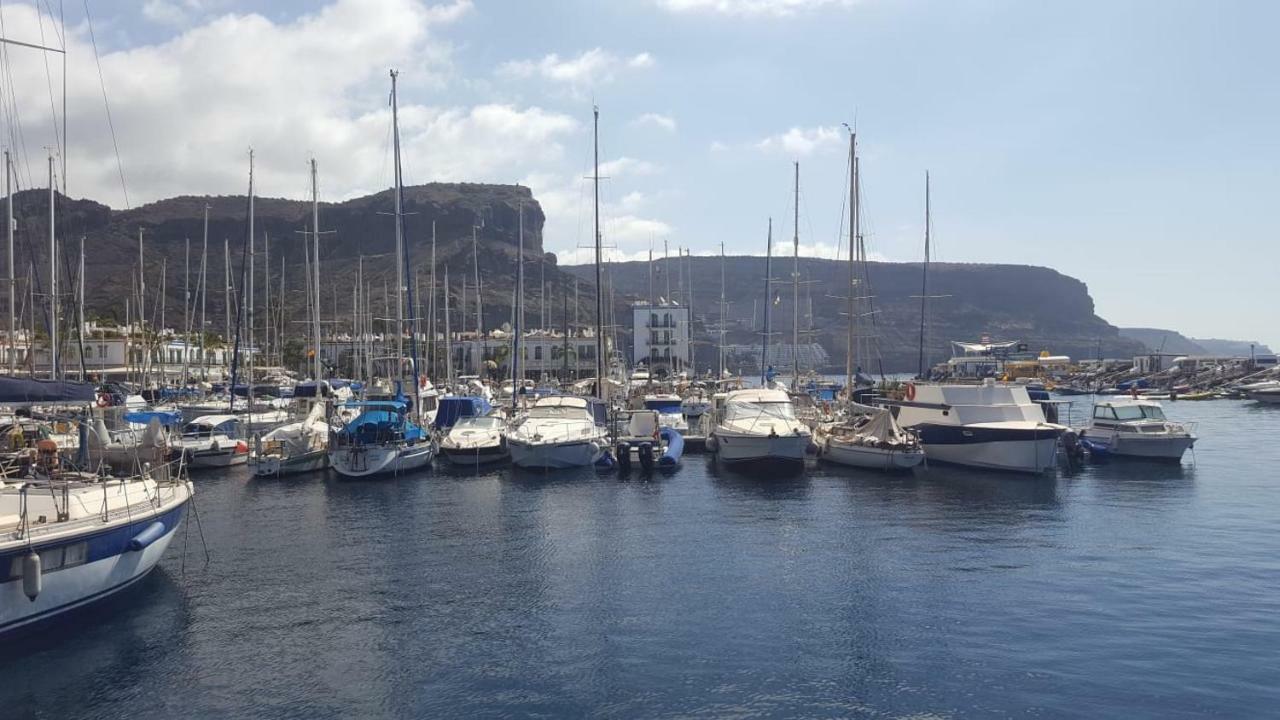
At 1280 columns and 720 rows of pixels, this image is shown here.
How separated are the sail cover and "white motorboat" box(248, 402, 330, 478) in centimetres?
1862

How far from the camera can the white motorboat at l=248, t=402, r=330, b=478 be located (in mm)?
41719

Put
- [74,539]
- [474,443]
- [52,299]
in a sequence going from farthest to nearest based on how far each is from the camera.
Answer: [474,443] < [52,299] < [74,539]

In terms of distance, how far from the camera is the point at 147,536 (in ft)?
68.7

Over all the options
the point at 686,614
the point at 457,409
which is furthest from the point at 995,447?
the point at 457,409

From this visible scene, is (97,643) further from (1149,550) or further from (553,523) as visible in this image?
(1149,550)

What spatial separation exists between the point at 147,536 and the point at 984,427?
36532 mm

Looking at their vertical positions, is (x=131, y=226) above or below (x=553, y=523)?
above

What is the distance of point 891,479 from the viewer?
136ft

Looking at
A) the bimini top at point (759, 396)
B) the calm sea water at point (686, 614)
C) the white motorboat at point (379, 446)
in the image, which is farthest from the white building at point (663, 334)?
the calm sea water at point (686, 614)

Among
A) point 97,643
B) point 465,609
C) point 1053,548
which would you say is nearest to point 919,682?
point 465,609

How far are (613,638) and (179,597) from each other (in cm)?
1144

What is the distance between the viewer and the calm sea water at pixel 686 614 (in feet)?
52.5

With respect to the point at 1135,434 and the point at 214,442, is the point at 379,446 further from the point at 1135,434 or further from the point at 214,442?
the point at 1135,434

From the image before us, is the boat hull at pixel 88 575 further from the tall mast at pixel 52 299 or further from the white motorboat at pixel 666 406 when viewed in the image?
the white motorboat at pixel 666 406
